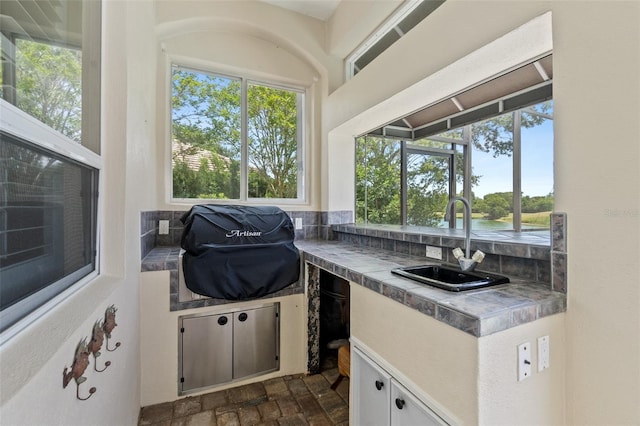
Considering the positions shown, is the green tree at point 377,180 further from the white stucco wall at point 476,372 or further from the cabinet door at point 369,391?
the white stucco wall at point 476,372

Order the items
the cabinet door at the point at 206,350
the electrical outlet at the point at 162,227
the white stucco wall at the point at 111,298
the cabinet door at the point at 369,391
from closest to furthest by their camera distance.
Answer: the white stucco wall at the point at 111,298
the cabinet door at the point at 369,391
the cabinet door at the point at 206,350
the electrical outlet at the point at 162,227

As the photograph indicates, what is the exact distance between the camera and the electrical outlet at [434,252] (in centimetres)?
179

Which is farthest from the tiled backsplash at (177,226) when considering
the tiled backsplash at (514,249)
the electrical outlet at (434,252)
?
the electrical outlet at (434,252)

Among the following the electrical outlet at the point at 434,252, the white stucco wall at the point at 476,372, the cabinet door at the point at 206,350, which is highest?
the electrical outlet at the point at 434,252

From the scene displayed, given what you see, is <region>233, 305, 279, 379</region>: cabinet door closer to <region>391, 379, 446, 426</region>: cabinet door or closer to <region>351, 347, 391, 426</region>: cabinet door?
<region>351, 347, 391, 426</region>: cabinet door

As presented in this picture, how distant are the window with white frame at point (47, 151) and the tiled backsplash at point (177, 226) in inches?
27.8

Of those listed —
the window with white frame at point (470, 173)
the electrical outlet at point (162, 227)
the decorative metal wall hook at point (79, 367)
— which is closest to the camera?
the decorative metal wall hook at point (79, 367)

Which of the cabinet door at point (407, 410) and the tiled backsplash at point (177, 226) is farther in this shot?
the tiled backsplash at point (177, 226)

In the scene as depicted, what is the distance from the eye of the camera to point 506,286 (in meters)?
1.24

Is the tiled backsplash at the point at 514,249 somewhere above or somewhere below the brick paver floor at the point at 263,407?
above

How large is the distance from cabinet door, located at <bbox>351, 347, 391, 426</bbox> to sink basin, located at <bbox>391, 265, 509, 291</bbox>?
1.58 ft

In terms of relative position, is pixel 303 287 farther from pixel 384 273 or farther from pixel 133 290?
pixel 133 290

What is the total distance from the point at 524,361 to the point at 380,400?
688 millimetres

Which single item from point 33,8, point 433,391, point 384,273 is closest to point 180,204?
point 33,8
